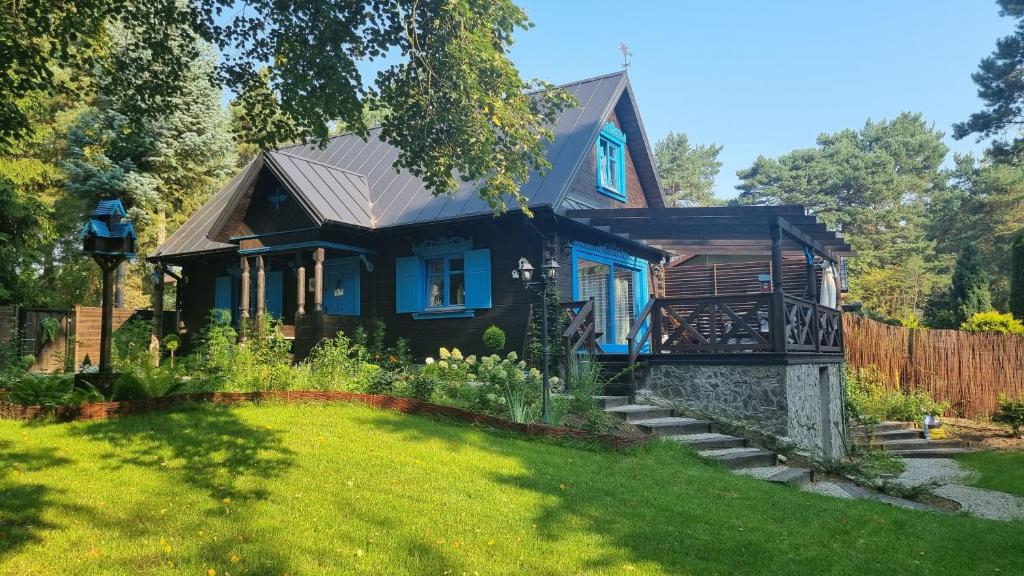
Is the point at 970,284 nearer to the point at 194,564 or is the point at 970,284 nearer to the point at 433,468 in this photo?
the point at 433,468

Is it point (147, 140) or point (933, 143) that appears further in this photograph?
point (933, 143)

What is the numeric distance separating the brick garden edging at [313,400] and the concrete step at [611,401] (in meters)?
1.87

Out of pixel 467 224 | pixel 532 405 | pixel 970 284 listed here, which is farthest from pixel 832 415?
pixel 970 284

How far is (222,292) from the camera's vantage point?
744 inches

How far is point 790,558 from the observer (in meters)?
5.55

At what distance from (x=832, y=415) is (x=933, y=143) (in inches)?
1404

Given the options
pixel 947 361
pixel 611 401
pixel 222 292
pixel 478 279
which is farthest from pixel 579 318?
pixel 222 292

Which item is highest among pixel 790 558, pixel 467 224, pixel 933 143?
pixel 933 143

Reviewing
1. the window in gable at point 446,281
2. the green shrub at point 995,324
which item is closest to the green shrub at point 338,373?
the window in gable at point 446,281

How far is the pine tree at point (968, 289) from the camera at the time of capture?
2478 centimetres

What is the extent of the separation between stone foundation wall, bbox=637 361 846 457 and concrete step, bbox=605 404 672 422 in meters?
0.39

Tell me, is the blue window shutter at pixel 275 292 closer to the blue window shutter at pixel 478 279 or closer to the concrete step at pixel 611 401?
the blue window shutter at pixel 478 279

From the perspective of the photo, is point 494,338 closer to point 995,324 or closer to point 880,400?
point 880,400

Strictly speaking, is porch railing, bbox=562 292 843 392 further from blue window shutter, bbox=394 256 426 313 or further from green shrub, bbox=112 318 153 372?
green shrub, bbox=112 318 153 372
